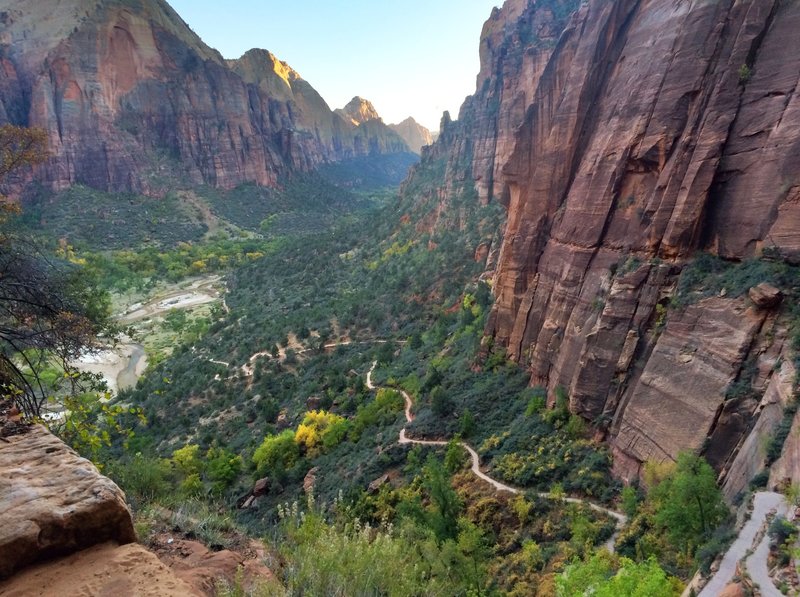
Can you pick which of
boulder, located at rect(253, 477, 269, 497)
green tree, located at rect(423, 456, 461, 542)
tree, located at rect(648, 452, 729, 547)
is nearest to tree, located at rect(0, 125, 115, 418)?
tree, located at rect(648, 452, 729, 547)

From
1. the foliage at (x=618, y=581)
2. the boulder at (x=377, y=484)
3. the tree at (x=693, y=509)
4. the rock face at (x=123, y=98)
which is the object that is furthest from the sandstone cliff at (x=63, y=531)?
the rock face at (x=123, y=98)

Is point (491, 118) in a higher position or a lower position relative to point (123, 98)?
lower

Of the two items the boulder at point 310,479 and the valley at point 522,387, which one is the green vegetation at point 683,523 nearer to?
the valley at point 522,387

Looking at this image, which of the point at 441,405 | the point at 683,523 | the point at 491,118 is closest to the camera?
the point at 683,523

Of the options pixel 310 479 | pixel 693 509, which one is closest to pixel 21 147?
pixel 693 509

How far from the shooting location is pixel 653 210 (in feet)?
65.4

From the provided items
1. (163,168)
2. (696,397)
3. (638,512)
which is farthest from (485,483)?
(163,168)

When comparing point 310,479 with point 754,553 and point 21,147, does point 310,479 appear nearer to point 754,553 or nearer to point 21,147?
point 754,553

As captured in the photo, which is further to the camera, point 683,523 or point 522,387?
point 522,387

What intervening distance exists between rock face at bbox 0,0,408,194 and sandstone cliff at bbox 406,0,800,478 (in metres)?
109

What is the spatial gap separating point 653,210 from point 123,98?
12814 cm

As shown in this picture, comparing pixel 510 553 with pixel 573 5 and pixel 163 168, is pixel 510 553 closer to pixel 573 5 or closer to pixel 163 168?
pixel 573 5

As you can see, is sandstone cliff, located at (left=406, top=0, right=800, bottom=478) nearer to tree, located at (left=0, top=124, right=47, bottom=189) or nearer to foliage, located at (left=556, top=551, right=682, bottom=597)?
foliage, located at (left=556, top=551, right=682, bottom=597)

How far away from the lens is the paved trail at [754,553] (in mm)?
8906
